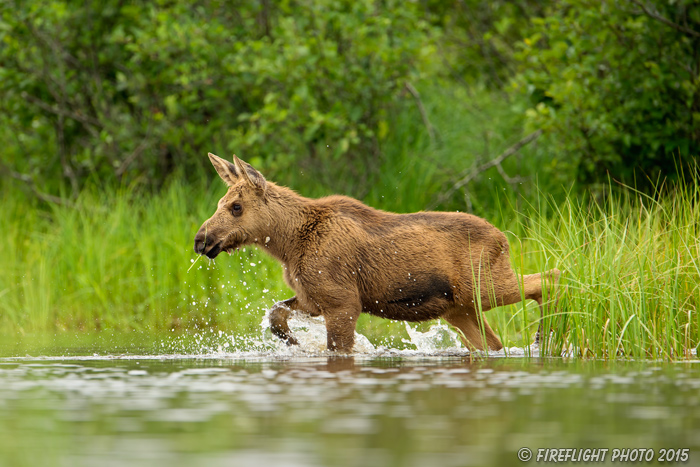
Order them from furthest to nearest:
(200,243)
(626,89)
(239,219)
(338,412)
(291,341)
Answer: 1. (626,89)
2. (291,341)
3. (239,219)
4. (200,243)
5. (338,412)

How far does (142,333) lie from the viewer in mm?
10289

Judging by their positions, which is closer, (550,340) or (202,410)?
(202,410)

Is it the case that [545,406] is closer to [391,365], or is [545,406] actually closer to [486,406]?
[486,406]

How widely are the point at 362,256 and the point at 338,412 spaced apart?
3226 mm

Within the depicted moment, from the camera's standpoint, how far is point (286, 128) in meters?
13.6

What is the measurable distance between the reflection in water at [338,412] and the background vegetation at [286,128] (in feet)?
7.65

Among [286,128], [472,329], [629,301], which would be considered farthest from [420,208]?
[629,301]

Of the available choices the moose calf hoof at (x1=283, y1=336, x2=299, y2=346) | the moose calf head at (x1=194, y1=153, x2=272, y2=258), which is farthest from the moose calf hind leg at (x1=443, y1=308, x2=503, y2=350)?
the moose calf head at (x1=194, y1=153, x2=272, y2=258)

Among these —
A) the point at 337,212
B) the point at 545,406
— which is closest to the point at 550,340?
the point at 337,212

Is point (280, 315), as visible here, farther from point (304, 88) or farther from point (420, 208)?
point (304, 88)

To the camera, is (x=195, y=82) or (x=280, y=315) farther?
(x=195, y=82)

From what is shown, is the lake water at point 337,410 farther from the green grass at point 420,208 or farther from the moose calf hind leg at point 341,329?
the green grass at point 420,208

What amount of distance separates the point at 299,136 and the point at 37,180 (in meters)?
5.05

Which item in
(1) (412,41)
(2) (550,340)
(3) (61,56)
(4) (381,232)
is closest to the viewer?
(2) (550,340)
